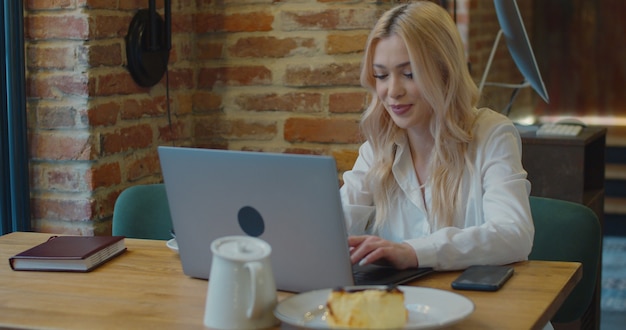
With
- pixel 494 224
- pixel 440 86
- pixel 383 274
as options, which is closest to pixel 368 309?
pixel 383 274

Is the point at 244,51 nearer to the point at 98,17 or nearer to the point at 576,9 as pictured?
the point at 98,17

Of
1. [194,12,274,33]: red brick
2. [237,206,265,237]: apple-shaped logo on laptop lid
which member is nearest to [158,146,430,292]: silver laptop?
[237,206,265,237]: apple-shaped logo on laptop lid

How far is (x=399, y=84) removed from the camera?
1.98 meters

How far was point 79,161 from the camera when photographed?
7.89 ft

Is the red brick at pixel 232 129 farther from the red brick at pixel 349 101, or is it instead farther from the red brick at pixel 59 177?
the red brick at pixel 59 177

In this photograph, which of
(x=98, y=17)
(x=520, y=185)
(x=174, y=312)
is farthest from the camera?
(x=98, y=17)

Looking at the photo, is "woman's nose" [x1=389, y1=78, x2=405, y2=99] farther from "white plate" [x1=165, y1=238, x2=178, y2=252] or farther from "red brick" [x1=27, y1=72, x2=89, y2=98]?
"red brick" [x1=27, y1=72, x2=89, y2=98]

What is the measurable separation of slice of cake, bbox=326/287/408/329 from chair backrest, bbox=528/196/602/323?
0.83 meters

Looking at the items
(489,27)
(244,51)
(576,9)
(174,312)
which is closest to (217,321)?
(174,312)

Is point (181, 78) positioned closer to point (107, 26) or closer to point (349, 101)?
point (107, 26)

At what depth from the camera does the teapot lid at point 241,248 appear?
134 cm

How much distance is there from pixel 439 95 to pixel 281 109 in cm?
84

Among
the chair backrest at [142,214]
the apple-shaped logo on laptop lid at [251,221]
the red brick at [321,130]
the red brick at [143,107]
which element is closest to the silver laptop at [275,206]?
the apple-shaped logo on laptop lid at [251,221]

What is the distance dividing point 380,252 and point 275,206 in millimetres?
270
